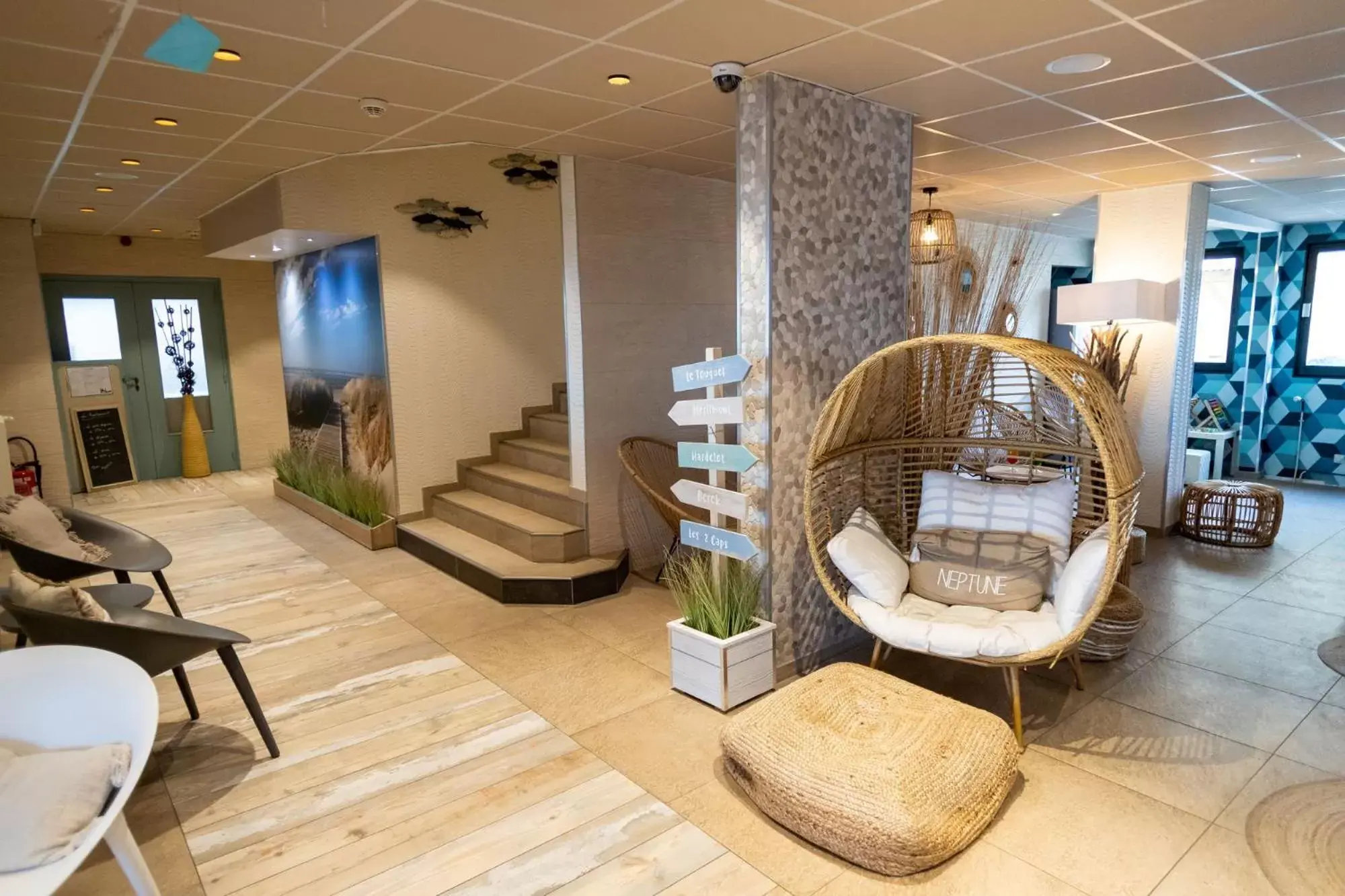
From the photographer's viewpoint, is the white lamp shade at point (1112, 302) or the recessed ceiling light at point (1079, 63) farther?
the white lamp shade at point (1112, 302)

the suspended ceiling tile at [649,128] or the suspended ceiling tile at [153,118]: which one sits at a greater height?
the suspended ceiling tile at [153,118]

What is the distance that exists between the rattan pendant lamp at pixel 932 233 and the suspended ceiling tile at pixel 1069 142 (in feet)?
2.92

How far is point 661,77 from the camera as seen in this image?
10.3 feet

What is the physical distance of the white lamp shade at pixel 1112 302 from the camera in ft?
16.5

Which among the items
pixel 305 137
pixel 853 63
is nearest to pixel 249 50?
pixel 305 137

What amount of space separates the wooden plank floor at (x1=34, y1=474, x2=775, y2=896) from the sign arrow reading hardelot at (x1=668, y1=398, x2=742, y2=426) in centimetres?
132

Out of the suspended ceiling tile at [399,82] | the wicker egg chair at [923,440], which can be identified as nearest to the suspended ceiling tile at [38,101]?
the suspended ceiling tile at [399,82]

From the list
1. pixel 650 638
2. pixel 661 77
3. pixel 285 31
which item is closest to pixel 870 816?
pixel 650 638

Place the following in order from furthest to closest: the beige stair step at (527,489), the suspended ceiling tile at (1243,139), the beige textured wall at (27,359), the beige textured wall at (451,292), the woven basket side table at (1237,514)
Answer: the beige textured wall at (27,359) < the woven basket side table at (1237,514) < the beige textured wall at (451,292) < the beige stair step at (527,489) < the suspended ceiling tile at (1243,139)

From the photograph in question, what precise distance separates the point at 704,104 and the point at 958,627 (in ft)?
7.94

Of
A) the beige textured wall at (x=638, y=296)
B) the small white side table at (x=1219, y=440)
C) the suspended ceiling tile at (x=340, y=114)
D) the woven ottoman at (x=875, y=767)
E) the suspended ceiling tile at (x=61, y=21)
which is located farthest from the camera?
the small white side table at (x=1219, y=440)

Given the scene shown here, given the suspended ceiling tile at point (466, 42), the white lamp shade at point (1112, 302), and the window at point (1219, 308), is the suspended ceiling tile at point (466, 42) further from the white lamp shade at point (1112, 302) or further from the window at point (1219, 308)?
the window at point (1219, 308)

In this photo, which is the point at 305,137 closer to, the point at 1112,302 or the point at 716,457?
the point at 716,457

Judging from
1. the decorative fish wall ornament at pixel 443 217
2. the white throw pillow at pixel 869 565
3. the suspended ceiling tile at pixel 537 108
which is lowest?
the white throw pillow at pixel 869 565
